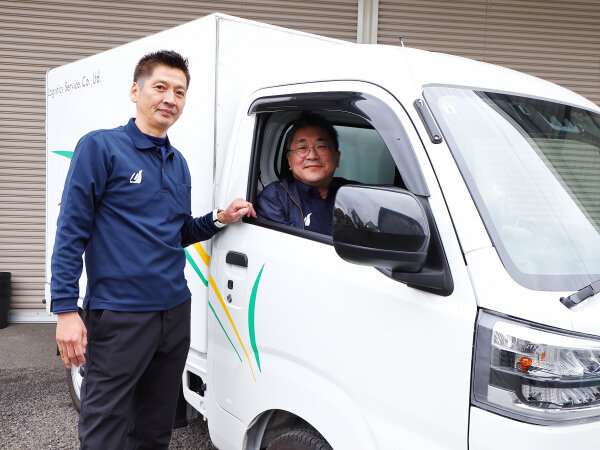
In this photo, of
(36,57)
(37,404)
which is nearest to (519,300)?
(37,404)

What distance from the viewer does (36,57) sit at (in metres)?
6.67

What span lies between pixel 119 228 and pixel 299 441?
1126mm

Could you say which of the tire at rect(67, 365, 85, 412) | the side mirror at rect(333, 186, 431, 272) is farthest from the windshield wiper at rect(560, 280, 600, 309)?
the tire at rect(67, 365, 85, 412)

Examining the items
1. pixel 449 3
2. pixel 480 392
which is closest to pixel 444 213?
pixel 480 392

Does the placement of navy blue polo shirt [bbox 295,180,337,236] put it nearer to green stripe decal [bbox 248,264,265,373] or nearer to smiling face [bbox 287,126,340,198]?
smiling face [bbox 287,126,340,198]

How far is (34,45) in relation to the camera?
664 centimetres

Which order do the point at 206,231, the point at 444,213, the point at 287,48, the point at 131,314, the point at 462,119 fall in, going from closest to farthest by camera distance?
the point at 444,213
the point at 462,119
the point at 131,314
the point at 206,231
the point at 287,48

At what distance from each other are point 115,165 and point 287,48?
1210 millimetres

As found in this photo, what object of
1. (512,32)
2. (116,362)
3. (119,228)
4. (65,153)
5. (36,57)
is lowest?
(116,362)

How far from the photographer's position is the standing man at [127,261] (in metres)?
2.13

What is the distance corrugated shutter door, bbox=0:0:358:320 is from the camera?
662 cm

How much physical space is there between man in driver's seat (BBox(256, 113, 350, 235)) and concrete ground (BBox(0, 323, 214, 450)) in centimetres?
195

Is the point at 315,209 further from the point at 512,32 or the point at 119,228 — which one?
the point at 512,32

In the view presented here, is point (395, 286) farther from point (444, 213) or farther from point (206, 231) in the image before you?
point (206, 231)
